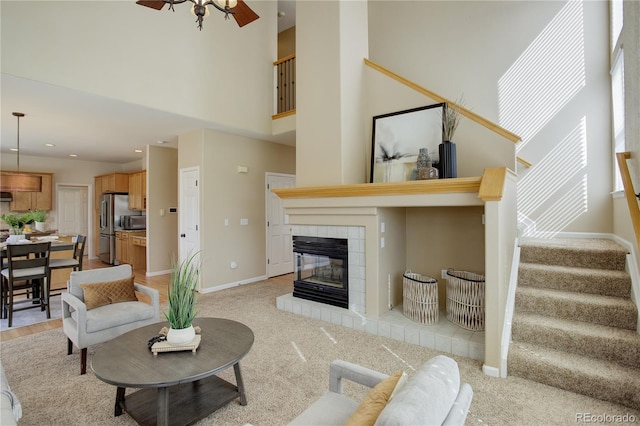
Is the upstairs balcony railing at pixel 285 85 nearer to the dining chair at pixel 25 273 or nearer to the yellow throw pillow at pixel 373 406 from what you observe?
the dining chair at pixel 25 273

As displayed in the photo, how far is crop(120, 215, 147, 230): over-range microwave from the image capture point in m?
7.78

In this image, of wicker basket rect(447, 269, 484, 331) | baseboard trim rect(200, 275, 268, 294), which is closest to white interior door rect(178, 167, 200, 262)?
baseboard trim rect(200, 275, 268, 294)

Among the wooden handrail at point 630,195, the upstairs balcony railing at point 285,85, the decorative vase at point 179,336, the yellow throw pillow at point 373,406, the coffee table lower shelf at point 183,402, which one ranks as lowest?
the coffee table lower shelf at point 183,402

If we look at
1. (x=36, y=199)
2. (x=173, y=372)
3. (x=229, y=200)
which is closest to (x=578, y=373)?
(x=173, y=372)

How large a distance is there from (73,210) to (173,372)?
365 inches

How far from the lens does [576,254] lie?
3203mm

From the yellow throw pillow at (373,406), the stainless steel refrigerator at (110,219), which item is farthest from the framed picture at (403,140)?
the stainless steel refrigerator at (110,219)

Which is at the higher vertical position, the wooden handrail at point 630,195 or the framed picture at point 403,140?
the framed picture at point 403,140

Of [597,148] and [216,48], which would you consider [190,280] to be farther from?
[597,148]

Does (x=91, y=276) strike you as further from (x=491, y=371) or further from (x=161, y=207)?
(x=161, y=207)

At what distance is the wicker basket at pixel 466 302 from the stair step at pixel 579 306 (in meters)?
0.34

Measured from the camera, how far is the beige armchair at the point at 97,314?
2633 millimetres

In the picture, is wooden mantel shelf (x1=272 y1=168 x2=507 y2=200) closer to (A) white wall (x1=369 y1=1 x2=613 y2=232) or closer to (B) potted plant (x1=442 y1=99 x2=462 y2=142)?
(B) potted plant (x1=442 y1=99 x2=462 y2=142)

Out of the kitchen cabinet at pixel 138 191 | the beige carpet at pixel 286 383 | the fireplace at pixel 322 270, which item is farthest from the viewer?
the kitchen cabinet at pixel 138 191
